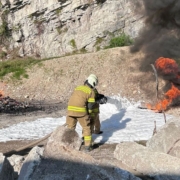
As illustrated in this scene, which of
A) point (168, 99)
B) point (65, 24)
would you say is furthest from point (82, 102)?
point (65, 24)

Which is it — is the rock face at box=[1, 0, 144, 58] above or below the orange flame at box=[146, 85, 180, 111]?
above

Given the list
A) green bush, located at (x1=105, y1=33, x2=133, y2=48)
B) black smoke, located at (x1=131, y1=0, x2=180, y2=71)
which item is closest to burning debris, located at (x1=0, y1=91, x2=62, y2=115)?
black smoke, located at (x1=131, y1=0, x2=180, y2=71)

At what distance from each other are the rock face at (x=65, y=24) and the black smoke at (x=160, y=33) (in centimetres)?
902

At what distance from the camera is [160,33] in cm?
1697

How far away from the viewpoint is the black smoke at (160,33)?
16.0 metres

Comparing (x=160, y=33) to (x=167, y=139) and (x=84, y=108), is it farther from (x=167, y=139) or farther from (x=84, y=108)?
(x=167, y=139)

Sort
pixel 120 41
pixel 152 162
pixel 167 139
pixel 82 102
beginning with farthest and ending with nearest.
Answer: pixel 120 41 → pixel 82 102 → pixel 167 139 → pixel 152 162

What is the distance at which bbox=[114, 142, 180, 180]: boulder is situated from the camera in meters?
4.23

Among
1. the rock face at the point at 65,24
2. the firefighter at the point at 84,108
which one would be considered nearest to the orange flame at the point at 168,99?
the firefighter at the point at 84,108

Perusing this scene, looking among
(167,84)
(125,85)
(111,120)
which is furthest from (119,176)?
(125,85)

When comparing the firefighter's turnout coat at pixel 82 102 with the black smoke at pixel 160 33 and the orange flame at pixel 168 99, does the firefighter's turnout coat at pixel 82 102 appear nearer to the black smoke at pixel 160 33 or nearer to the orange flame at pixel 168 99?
the orange flame at pixel 168 99

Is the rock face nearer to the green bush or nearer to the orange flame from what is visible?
the green bush

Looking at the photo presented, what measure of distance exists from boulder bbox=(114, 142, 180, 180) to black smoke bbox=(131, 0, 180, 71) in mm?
10681

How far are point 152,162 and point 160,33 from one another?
44.0 feet
